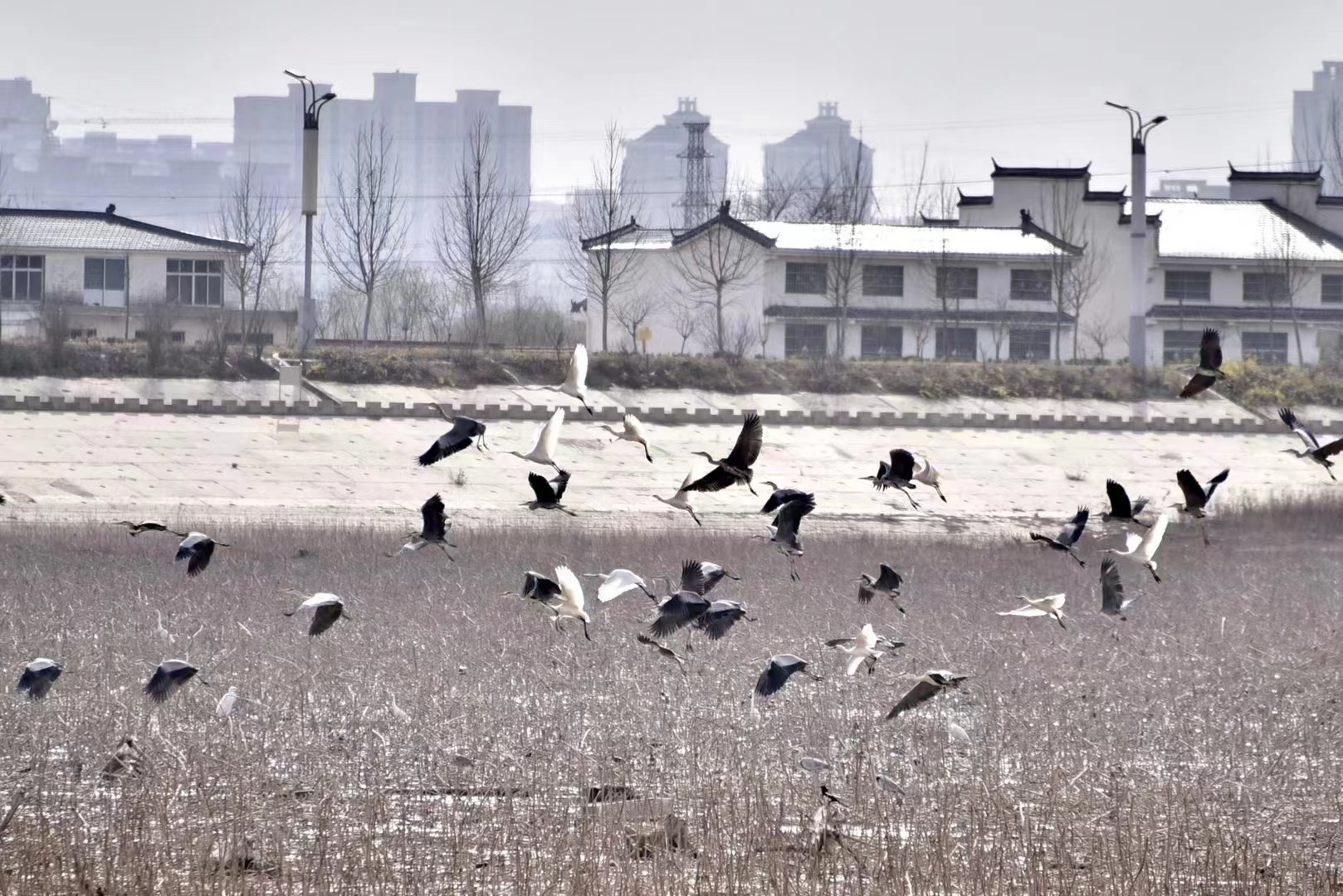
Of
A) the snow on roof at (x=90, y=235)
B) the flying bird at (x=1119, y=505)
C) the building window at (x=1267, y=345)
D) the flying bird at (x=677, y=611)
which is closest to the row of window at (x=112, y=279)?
the snow on roof at (x=90, y=235)

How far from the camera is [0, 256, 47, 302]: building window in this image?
6312 cm

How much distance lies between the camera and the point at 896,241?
61188mm

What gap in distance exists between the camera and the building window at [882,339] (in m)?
58.7

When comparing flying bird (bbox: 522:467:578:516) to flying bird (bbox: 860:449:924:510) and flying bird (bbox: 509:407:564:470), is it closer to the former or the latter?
flying bird (bbox: 509:407:564:470)

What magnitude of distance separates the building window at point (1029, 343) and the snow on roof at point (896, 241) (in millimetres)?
2626

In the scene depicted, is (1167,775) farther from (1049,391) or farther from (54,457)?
(1049,391)

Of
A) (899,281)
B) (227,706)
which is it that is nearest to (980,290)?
(899,281)

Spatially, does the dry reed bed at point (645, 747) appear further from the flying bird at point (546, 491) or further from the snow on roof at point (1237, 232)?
the snow on roof at point (1237, 232)

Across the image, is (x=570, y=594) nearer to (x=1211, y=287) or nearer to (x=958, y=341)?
(x=958, y=341)

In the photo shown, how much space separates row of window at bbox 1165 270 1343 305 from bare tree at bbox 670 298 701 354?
625 inches

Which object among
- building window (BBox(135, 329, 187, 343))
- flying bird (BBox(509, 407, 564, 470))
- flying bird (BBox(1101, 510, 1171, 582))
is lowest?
flying bird (BBox(1101, 510, 1171, 582))

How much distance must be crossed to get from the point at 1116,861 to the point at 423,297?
79.2m

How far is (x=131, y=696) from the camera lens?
1363cm

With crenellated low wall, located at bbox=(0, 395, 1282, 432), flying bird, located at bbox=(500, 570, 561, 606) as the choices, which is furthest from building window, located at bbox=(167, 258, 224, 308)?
flying bird, located at bbox=(500, 570, 561, 606)
